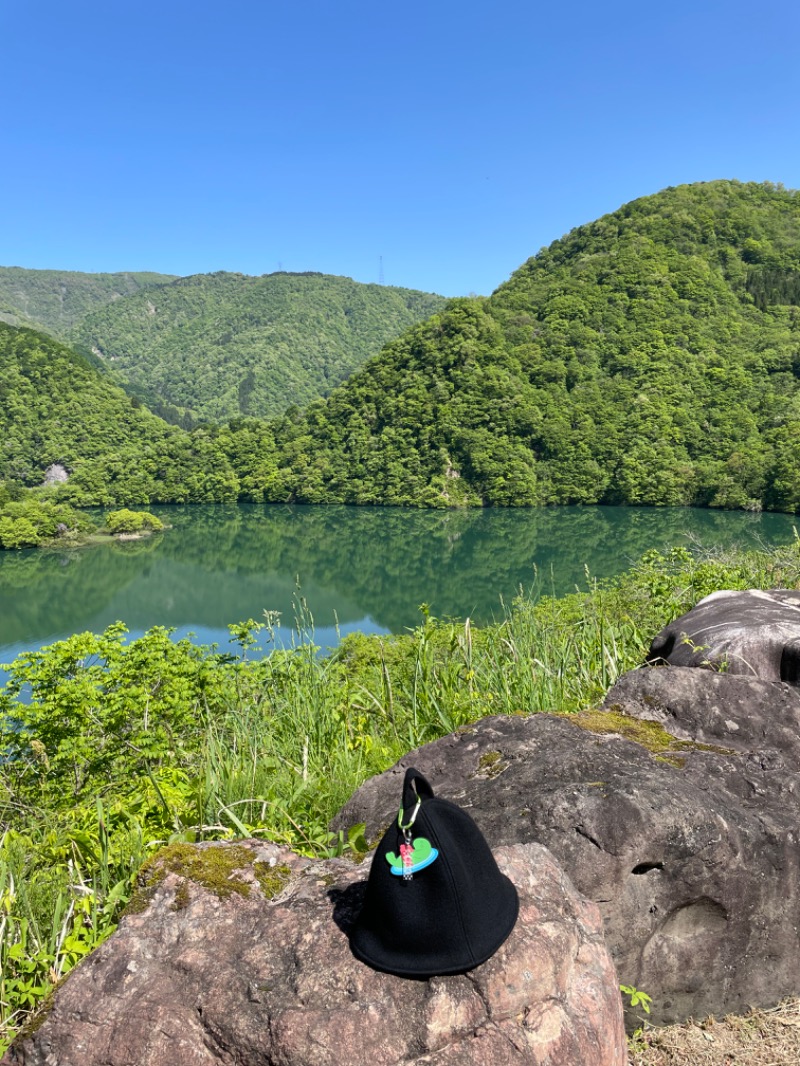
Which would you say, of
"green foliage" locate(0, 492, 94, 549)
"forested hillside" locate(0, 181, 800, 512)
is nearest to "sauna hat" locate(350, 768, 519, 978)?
"green foliage" locate(0, 492, 94, 549)

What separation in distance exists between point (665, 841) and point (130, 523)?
68802 mm

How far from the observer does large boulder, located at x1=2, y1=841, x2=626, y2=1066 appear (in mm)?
1612

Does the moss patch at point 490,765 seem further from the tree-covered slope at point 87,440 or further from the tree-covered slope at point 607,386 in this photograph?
the tree-covered slope at point 87,440

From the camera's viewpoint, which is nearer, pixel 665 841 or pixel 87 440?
pixel 665 841

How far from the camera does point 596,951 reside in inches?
72.2

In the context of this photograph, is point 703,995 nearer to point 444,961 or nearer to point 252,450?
point 444,961

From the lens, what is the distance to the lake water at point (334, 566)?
124 ft

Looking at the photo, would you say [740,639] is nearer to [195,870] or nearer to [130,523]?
[195,870]

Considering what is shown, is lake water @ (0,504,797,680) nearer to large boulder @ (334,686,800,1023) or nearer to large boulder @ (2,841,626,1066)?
large boulder @ (334,686,800,1023)

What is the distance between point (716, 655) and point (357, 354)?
18604 centimetres

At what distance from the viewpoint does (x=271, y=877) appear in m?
2.05

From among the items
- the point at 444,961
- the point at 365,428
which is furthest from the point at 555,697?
the point at 365,428

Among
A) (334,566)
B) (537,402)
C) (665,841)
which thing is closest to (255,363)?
(537,402)

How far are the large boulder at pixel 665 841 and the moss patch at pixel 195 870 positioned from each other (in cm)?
68
